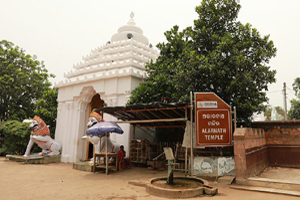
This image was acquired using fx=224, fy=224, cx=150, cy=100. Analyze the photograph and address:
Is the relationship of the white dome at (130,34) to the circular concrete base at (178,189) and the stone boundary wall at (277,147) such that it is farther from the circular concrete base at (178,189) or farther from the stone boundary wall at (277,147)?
the circular concrete base at (178,189)

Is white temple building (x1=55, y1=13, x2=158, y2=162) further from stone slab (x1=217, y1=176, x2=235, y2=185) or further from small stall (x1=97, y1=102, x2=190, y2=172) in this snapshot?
stone slab (x1=217, y1=176, x2=235, y2=185)

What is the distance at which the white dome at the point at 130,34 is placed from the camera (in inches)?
693

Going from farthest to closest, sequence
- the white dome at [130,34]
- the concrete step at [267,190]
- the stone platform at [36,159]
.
Result: the white dome at [130,34] < the stone platform at [36,159] < the concrete step at [267,190]

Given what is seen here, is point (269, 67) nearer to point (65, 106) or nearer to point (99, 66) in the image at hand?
point (99, 66)

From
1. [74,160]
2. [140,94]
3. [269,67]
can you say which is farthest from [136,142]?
[269,67]

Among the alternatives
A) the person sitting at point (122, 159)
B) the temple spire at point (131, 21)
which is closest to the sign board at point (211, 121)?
the person sitting at point (122, 159)

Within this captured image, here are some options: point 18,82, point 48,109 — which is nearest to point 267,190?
point 48,109

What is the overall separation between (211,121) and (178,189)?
9.47 ft

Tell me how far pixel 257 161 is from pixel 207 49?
5498mm

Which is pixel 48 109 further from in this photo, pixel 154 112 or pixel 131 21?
pixel 154 112

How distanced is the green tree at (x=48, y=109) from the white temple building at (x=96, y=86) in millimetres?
2027

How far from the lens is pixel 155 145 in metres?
11.6

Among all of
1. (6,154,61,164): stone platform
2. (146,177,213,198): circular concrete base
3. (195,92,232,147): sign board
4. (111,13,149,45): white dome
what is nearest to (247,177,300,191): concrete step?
(195,92,232,147): sign board

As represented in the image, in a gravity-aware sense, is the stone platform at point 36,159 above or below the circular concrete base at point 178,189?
below
